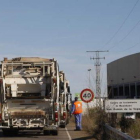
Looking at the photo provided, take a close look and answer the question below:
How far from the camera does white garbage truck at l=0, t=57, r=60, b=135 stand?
71.2 ft

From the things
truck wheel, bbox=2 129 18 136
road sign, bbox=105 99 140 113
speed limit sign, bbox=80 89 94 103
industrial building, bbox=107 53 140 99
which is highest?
industrial building, bbox=107 53 140 99

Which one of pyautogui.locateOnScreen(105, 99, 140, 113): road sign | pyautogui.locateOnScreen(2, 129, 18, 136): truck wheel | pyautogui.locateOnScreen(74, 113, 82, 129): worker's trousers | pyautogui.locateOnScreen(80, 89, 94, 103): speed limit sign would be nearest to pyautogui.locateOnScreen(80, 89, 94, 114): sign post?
pyautogui.locateOnScreen(80, 89, 94, 103): speed limit sign

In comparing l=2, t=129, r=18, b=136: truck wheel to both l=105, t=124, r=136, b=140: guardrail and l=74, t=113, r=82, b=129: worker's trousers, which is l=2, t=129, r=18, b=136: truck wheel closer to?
l=74, t=113, r=82, b=129: worker's trousers

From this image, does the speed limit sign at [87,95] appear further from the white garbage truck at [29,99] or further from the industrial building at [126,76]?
the industrial building at [126,76]

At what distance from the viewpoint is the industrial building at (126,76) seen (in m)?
54.2

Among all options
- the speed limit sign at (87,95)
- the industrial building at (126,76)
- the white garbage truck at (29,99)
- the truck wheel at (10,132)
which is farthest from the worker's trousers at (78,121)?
the industrial building at (126,76)

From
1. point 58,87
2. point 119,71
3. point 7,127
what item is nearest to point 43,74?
point 58,87

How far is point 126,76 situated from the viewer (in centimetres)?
5825

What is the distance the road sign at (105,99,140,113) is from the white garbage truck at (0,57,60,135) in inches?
92.7

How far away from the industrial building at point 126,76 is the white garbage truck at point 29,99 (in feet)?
95.2

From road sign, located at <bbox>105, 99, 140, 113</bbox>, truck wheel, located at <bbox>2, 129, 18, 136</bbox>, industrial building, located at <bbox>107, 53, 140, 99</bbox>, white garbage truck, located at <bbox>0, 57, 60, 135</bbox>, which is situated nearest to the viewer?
road sign, located at <bbox>105, 99, 140, 113</bbox>

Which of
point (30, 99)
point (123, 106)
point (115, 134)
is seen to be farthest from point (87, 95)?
point (115, 134)

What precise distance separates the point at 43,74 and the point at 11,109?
211 cm

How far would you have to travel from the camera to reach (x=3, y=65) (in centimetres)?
2228
